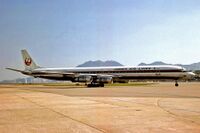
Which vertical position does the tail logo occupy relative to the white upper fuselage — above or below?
above

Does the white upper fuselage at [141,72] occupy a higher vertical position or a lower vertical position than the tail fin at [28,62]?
lower

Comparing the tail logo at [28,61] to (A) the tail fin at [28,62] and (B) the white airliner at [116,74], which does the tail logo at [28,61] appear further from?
(B) the white airliner at [116,74]

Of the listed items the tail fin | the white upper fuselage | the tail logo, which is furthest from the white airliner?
the tail logo

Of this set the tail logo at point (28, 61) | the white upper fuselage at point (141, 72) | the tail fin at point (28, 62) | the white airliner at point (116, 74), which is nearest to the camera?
the white airliner at point (116, 74)

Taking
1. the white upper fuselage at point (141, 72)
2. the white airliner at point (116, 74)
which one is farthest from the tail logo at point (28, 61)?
the white upper fuselage at point (141, 72)

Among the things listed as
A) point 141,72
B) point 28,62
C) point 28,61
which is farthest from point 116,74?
point 28,61

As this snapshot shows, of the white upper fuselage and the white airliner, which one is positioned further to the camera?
the white upper fuselage

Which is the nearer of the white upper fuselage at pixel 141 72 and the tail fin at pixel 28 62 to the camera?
the white upper fuselage at pixel 141 72

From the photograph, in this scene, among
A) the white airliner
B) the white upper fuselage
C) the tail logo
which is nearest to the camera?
the white airliner

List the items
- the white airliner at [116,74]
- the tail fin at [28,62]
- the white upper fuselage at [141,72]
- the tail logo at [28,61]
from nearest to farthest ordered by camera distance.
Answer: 1. the white airliner at [116,74]
2. the white upper fuselage at [141,72]
3. the tail fin at [28,62]
4. the tail logo at [28,61]

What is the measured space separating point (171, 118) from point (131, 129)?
2350 millimetres

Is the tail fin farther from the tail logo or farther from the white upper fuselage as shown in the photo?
the white upper fuselage

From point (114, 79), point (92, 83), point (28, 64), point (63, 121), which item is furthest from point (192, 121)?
point (28, 64)

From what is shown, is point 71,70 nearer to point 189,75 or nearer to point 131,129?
point 189,75
